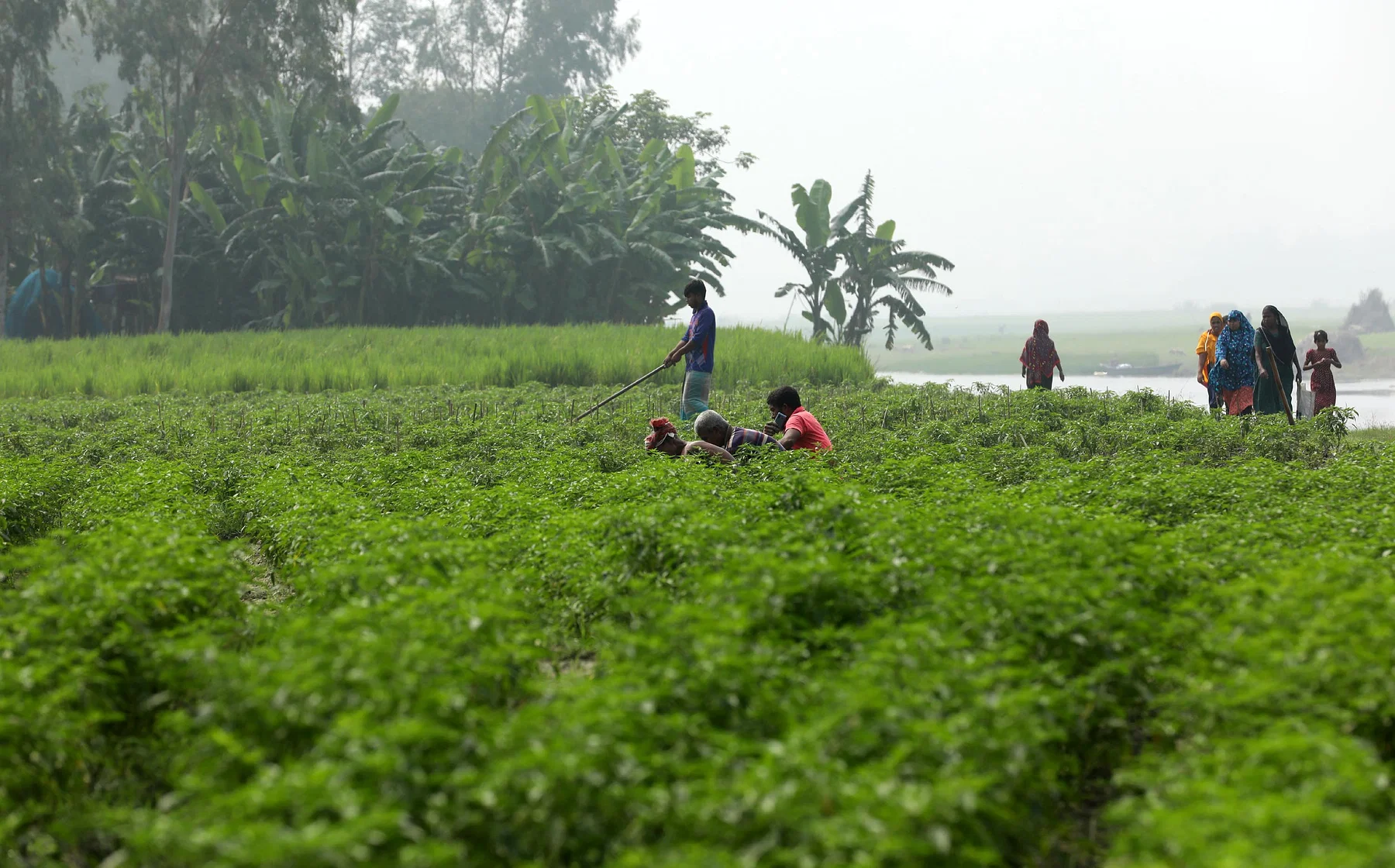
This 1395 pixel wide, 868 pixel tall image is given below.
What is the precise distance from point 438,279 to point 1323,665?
96.8 feet

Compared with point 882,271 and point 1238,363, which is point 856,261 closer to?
point 882,271

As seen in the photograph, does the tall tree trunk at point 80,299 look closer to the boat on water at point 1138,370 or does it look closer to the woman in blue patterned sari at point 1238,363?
the woman in blue patterned sari at point 1238,363

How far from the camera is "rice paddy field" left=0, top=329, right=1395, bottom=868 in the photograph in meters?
3.28

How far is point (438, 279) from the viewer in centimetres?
3147

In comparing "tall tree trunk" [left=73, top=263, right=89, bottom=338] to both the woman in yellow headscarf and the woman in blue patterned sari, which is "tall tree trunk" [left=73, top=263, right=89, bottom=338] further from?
the woman in blue patterned sari

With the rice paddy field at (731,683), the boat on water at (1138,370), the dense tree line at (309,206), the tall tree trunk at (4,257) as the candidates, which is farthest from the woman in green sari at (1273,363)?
the boat on water at (1138,370)

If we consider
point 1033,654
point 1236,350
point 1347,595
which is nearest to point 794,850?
point 1033,654

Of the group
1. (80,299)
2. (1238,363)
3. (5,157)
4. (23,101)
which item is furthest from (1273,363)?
(23,101)

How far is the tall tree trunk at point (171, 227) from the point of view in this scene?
28297 millimetres

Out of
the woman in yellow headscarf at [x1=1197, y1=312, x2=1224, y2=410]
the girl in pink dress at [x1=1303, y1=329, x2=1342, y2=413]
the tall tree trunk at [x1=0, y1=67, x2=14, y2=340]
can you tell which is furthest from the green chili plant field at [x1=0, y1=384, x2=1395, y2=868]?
the tall tree trunk at [x1=0, y1=67, x2=14, y2=340]

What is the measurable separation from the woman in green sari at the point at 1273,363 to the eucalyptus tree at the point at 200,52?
81.5 ft

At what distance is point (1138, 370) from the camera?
100 m

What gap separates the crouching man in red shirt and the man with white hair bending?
0.46ft

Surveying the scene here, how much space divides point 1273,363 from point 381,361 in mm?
15320
